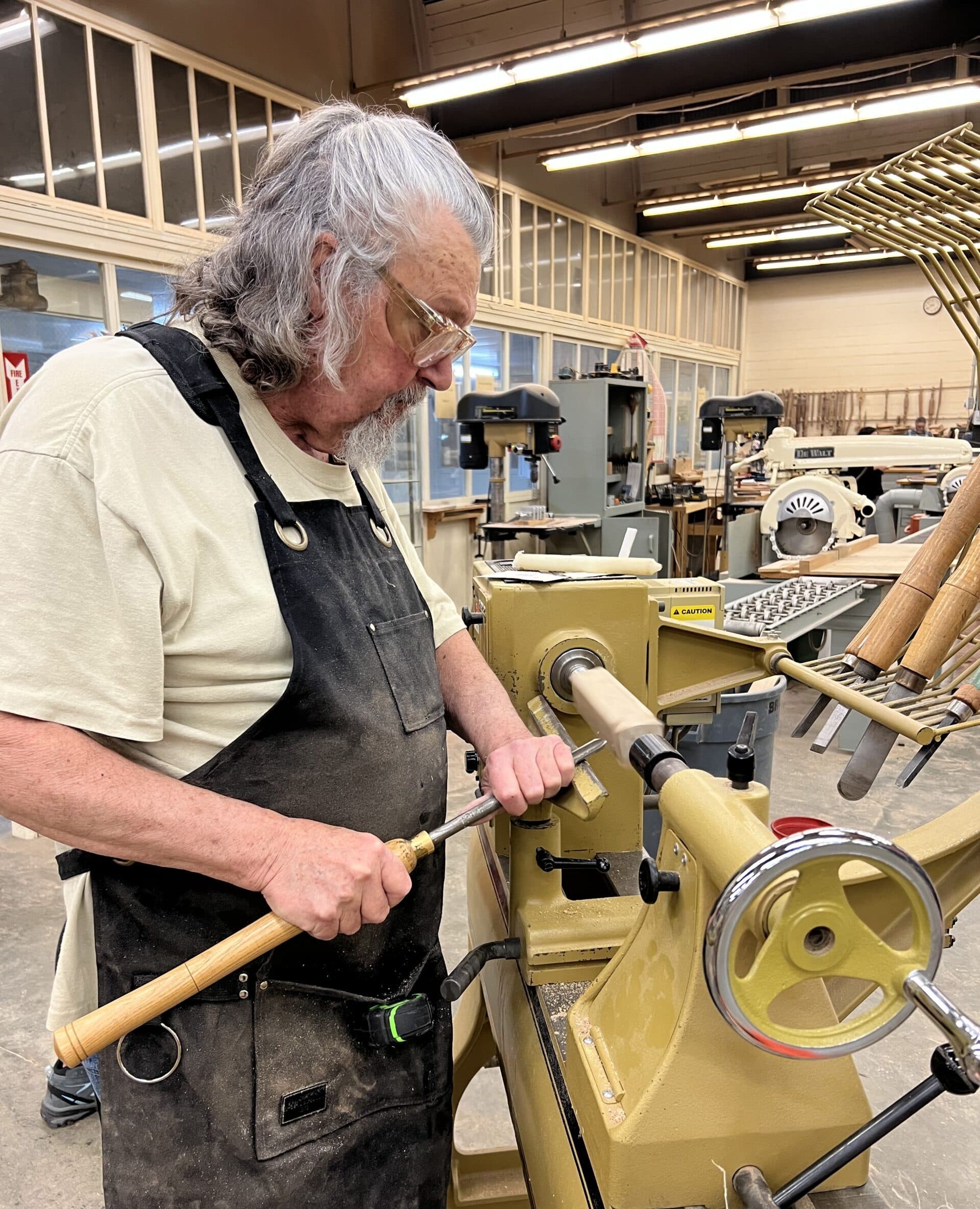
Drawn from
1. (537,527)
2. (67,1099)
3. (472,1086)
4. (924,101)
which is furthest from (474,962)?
(924,101)

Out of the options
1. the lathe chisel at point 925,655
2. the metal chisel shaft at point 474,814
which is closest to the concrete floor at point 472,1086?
the lathe chisel at point 925,655

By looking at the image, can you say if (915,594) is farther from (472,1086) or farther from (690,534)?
(690,534)

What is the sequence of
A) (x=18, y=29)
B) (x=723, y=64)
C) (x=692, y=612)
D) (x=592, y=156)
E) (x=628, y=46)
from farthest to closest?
(x=592, y=156)
(x=723, y=64)
(x=628, y=46)
(x=18, y=29)
(x=692, y=612)

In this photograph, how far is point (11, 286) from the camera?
340cm

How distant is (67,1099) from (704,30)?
5.00 meters

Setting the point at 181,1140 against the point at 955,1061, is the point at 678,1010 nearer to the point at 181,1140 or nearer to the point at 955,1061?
the point at 955,1061

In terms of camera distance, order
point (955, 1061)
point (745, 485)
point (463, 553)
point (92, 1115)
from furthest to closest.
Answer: point (745, 485)
point (463, 553)
point (92, 1115)
point (955, 1061)

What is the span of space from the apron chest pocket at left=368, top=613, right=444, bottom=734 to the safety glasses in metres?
0.33

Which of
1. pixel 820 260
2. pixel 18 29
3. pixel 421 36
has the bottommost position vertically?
pixel 18 29

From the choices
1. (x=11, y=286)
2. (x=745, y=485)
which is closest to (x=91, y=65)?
(x=11, y=286)

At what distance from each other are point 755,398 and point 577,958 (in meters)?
5.01

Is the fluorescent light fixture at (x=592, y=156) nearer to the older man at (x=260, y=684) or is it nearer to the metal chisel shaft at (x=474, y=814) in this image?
the older man at (x=260, y=684)

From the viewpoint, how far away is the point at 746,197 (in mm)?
7129

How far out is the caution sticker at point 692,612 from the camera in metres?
1.52
